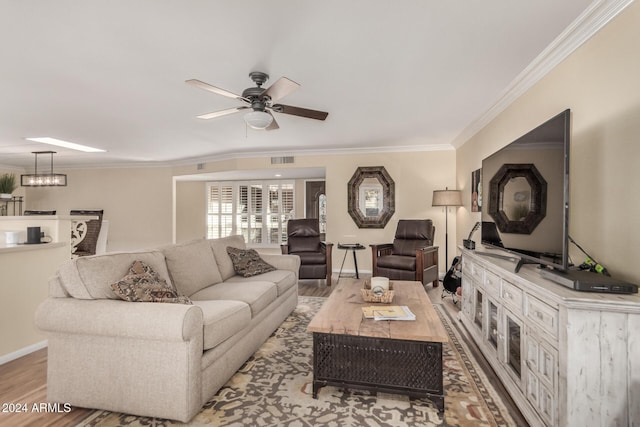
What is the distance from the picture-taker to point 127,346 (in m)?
1.83

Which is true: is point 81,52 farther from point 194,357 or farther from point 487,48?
point 487,48

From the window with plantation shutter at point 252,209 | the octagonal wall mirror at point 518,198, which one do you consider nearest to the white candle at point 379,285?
the octagonal wall mirror at point 518,198

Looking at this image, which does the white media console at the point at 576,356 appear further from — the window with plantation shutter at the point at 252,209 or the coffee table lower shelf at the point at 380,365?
the window with plantation shutter at the point at 252,209

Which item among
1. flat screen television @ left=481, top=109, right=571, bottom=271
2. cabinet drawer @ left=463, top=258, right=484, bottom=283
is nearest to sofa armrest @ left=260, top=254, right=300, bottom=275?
cabinet drawer @ left=463, top=258, right=484, bottom=283

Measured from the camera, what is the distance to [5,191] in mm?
6332

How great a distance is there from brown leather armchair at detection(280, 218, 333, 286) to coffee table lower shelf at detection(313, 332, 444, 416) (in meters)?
3.04

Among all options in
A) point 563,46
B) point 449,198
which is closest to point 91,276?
point 563,46

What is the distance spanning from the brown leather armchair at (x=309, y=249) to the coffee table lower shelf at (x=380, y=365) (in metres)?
3.04

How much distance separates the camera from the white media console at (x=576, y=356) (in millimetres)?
1377

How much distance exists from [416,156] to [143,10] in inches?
195

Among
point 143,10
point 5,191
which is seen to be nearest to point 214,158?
point 5,191

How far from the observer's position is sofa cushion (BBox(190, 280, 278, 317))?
2.58m

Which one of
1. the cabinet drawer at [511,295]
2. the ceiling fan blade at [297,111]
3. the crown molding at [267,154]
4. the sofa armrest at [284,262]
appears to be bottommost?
the sofa armrest at [284,262]

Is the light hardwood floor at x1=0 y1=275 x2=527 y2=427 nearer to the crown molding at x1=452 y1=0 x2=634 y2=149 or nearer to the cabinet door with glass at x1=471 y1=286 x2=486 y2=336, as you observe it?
the cabinet door with glass at x1=471 y1=286 x2=486 y2=336
